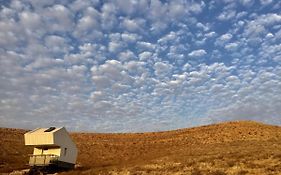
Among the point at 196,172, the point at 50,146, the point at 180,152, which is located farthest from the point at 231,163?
the point at 50,146

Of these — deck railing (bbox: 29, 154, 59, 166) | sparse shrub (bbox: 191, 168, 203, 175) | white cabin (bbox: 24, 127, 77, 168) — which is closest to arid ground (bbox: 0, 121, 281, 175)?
sparse shrub (bbox: 191, 168, 203, 175)

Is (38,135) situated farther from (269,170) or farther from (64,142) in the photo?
(269,170)

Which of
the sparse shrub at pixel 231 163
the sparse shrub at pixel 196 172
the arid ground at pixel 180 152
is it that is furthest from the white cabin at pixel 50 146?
the sparse shrub at pixel 231 163

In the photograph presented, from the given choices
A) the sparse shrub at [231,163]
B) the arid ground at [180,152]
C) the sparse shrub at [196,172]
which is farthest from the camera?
the arid ground at [180,152]

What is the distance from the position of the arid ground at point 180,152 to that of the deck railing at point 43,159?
336cm

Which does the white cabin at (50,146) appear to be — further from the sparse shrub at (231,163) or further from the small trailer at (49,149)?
the sparse shrub at (231,163)

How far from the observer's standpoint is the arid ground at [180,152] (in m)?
39.4

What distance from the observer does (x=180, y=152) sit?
195 ft

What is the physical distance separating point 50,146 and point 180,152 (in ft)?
70.1

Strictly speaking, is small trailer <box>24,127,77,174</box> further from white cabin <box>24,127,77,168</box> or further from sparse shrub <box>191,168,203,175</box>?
sparse shrub <box>191,168,203,175</box>

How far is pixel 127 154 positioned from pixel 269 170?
119 feet

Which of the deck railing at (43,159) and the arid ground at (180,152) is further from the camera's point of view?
the deck railing at (43,159)

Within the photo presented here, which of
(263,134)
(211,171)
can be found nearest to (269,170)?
(211,171)

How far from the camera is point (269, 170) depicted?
33.7 meters
